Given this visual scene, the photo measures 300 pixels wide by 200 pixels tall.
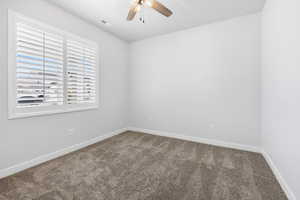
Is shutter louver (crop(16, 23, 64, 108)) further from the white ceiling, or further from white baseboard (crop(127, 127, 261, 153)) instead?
white baseboard (crop(127, 127, 261, 153))

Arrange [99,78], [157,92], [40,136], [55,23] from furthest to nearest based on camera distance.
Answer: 1. [157,92]
2. [99,78]
3. [55,23]
4. [40,136]

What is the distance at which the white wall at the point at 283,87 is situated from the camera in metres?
1.29

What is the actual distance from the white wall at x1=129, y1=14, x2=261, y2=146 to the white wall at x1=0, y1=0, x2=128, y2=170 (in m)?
0.57

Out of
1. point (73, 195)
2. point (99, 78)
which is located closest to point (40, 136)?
point (73, 195)

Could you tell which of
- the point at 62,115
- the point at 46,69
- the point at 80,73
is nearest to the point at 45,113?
the point at 62,115

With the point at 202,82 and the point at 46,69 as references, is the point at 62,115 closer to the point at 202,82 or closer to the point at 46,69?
the point at 46,69

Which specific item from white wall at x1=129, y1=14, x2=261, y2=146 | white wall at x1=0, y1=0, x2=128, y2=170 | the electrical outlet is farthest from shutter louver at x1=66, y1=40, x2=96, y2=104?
white wall at x1=129, y1=14, x2=261, y2=146

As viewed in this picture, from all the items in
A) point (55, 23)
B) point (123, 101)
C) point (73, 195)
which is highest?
point (55, 23)

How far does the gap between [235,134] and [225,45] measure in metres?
2.03

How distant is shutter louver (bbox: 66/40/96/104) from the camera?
100 inches

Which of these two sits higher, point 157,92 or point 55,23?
point 55,23

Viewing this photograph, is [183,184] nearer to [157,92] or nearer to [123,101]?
[157,92]

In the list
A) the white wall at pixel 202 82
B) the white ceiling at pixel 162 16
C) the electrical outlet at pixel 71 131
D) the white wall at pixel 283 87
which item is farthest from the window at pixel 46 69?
the white wall at pixel 283 87

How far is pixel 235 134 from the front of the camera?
272cm
